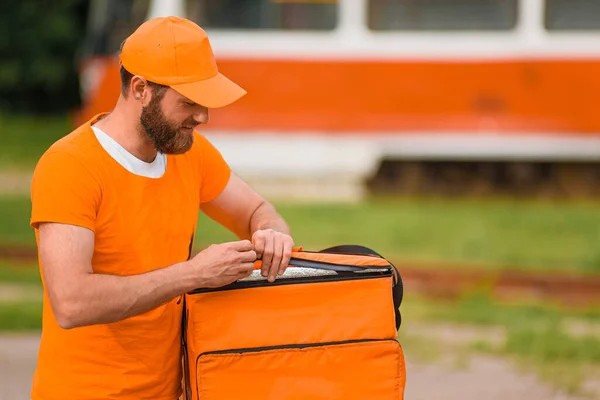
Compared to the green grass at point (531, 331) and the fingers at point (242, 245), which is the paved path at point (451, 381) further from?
the fingers at point (242, 245)

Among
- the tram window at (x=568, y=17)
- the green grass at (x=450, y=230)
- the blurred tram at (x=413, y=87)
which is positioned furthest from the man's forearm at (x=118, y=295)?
the tram window at (x=568, y=17)

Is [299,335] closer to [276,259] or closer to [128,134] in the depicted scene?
[276,259]

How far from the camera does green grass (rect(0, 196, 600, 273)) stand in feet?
32.5

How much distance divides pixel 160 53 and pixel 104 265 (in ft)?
1.67

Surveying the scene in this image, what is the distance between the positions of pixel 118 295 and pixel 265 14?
1039 cm

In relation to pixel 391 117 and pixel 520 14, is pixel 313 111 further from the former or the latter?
pixel 520 14

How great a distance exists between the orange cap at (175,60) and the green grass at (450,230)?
6.98m

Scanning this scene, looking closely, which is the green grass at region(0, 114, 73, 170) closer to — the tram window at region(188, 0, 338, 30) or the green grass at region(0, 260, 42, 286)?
the tram window at region(188, 0, 338, 30)

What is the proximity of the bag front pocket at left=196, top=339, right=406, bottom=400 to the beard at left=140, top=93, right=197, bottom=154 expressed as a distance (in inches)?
19.4

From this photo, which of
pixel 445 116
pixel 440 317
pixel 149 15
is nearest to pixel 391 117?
pixel 445 116

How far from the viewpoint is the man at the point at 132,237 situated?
2.50m

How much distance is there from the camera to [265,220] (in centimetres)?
316

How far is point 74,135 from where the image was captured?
2660 millimetres

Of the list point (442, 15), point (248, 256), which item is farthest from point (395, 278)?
point (442, 15)
